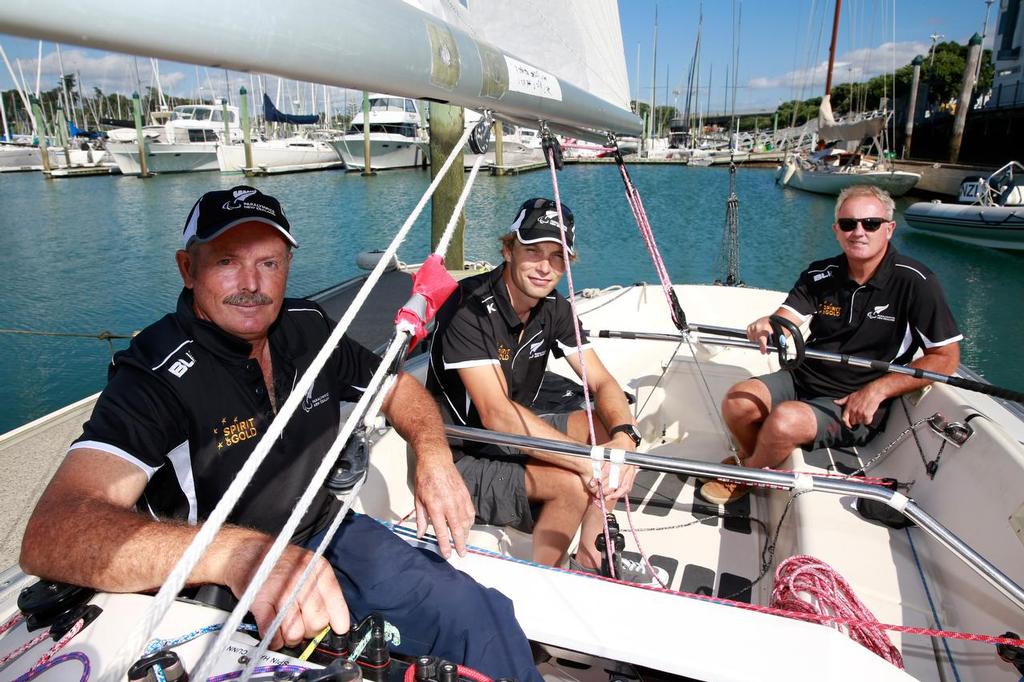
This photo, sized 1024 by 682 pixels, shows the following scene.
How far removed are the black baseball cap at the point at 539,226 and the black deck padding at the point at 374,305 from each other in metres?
3.20

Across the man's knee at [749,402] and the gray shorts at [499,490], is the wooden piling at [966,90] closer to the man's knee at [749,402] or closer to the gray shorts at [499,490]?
the man's knee at [749,402]

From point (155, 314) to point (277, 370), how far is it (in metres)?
11.5

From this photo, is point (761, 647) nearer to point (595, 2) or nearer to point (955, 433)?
point (955, 433)

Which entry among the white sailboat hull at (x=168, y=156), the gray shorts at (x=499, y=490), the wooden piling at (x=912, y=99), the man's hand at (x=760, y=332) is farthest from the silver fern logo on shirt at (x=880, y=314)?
the white sailboat hull at (x=168, y=156)

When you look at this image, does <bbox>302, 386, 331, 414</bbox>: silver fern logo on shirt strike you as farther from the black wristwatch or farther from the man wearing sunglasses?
the man wearing sunglasses

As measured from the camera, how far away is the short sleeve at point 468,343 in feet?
8.02

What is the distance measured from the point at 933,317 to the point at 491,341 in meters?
2.15

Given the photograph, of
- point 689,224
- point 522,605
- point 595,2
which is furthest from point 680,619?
point 689,224

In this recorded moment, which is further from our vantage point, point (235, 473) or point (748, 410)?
point (748, 410)

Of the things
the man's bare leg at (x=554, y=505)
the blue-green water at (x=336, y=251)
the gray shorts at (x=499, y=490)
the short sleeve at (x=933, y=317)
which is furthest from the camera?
the blue-green water at (x=336, y=251)

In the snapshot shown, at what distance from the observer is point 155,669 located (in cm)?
106

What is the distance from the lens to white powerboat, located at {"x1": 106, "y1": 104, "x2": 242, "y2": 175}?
1375 inches

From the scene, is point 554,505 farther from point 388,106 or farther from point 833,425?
point 388,106

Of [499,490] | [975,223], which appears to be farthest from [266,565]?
[975,223]
